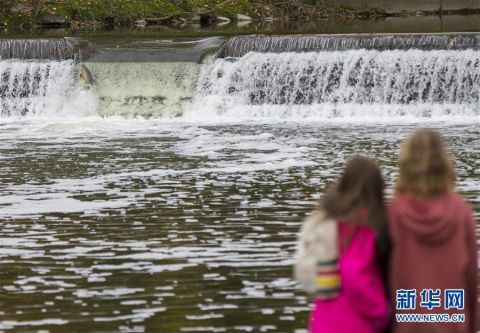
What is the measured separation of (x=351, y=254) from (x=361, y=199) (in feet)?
0.83

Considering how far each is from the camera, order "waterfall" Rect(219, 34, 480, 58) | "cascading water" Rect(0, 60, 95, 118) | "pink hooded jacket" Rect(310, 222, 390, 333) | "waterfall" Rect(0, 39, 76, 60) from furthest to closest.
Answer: "waterfall" Rect(0, 39, 76, 60), "cascading water" Rect(0, 60, 95, 118), "waterfall" Rect(219, 34, 480, 58), "pink hooded jacket" Rect(310, 222, 390, 333)

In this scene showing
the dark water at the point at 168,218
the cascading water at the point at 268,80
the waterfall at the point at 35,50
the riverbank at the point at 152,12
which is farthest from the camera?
the riverbank at the point at 152,12

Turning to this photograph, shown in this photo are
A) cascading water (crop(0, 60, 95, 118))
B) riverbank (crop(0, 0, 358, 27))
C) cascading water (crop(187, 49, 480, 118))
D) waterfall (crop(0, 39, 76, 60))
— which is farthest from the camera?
riverbank (crop(0, 0, 358, 27))

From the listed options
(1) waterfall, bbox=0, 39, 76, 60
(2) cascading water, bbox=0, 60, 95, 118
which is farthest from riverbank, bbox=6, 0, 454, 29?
(2) cascading water, bbox=0, 60, 95, 118

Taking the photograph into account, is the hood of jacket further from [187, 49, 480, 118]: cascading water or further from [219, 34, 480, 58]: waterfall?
[219, 34, 480, 58]: waterfall

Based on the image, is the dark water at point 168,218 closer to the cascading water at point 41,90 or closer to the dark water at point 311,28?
the cascading water at point 41,90

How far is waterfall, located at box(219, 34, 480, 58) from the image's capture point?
2728cm

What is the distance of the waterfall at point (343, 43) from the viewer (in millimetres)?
27281

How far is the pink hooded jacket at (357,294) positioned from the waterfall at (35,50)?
2485 centimetres

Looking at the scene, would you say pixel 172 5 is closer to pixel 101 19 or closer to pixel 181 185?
pixel 101 19

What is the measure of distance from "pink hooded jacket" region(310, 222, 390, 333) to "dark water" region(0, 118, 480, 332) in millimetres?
2887

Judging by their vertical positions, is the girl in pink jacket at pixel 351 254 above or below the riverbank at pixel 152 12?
below

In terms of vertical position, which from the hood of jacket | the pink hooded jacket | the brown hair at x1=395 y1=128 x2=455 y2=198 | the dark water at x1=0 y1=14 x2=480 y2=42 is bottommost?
the pink hooded jacket

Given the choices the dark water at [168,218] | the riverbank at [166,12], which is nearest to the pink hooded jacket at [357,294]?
the dark water at [168,218]
